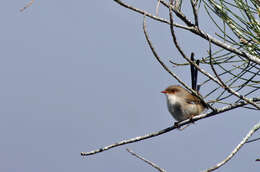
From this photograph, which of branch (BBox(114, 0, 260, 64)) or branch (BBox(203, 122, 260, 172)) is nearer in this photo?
branch (BBox(203, 122, 260, 172))

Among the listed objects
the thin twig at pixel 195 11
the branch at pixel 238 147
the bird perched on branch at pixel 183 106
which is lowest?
the branch at pixel 238 147

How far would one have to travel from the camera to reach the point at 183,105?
5492 mm

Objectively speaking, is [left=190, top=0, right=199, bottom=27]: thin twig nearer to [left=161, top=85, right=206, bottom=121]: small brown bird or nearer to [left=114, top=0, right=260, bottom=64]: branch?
[left=114, top=0, right=260, bottom=64]: branch

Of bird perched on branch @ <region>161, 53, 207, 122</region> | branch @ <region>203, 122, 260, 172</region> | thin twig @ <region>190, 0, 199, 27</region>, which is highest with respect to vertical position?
bird perched on branch @ <region>161, 53, 207, 122</region>

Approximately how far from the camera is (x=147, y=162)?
2426mm

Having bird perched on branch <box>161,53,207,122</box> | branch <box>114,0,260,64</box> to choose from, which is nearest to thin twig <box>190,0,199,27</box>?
branch <box>114,0,260,64</box>

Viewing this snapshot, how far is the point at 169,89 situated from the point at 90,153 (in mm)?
3458

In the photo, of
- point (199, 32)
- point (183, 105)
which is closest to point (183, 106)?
point (183, 105)

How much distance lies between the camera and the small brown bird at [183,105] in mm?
5434

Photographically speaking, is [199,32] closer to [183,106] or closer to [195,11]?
[195,11]

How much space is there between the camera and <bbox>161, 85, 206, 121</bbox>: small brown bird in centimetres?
543

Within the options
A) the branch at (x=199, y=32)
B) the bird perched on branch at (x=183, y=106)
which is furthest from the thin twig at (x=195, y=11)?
the bird perched on branch at (x=183, y=106)

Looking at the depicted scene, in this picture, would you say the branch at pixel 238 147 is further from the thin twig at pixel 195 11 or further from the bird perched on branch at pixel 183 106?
the bird perched on branch at pixel 183 106

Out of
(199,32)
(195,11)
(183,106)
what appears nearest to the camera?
(195,11)
